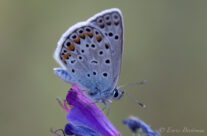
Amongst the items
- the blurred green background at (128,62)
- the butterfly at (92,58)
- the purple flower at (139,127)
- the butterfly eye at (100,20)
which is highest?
the butterfly eye at (100,20)

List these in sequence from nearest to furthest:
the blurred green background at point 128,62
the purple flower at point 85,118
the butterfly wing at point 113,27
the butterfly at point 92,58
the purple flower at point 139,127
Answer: the purple flower at point 139,127 → the purple flower at point 85,118 → the butterfly wing at point 113,27 → the butterfly at point 92,58 → the blurred green background at point 128,62

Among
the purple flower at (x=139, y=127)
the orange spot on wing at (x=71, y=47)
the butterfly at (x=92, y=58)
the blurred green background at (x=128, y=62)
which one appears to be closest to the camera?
the purple flower at (x=139, y=127)

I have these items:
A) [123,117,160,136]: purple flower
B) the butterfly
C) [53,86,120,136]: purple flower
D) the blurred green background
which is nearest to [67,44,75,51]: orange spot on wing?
the butterfly

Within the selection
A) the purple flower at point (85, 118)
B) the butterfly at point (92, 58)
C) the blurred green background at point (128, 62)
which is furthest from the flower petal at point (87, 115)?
the blurred green background at point (128, 62)

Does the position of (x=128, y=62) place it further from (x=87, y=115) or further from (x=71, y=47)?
(x=87, y=115)

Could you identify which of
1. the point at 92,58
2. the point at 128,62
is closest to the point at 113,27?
the point at 92,58

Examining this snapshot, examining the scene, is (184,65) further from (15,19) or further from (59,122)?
(15,19)

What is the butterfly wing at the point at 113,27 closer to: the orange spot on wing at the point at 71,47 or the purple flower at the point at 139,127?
the orange spot on wing at the point at 71,47
